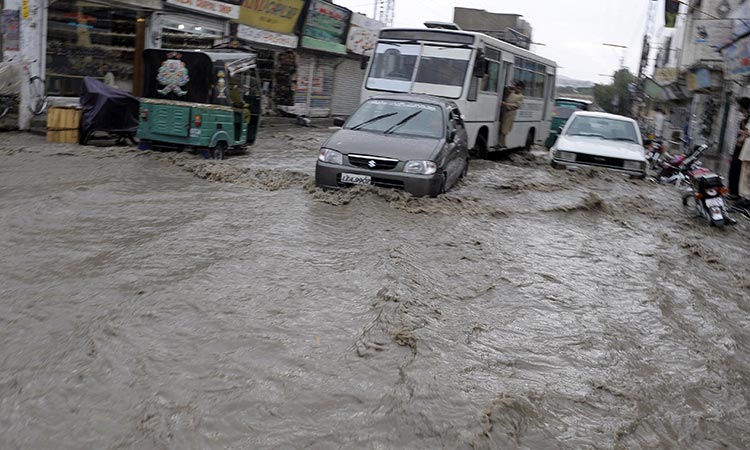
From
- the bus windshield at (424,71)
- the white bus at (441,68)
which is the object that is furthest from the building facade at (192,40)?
the bus windshield at (424,71)

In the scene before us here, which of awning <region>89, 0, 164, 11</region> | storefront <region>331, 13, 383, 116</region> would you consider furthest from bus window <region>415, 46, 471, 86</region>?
storefront <region>331, 13, 383, 116</region>

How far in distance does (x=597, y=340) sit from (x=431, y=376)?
1595 millimetres

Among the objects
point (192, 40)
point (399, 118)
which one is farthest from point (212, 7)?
point (399, 118)

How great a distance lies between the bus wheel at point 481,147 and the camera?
51.6ft

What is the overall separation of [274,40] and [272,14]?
941 mm

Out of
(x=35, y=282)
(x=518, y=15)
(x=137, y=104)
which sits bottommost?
(x=35, y=282)

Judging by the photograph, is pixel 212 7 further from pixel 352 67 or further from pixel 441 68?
pixel 352 67

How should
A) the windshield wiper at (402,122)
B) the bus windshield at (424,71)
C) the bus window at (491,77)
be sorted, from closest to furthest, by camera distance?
the windshield wiper at (402,122)
the bus windshield at (424,71)
the bus window at (491,77)

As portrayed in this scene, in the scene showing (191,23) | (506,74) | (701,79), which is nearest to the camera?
(506,74)

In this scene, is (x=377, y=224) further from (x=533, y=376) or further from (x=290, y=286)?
(x=533, y=376)

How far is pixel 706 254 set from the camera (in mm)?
8633

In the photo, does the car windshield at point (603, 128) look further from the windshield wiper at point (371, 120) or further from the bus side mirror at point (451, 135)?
the windshield wiper at point (371, 120)

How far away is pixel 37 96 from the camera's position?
→ 14.6m

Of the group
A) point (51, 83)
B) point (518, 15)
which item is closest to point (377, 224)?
point (51, 83)
